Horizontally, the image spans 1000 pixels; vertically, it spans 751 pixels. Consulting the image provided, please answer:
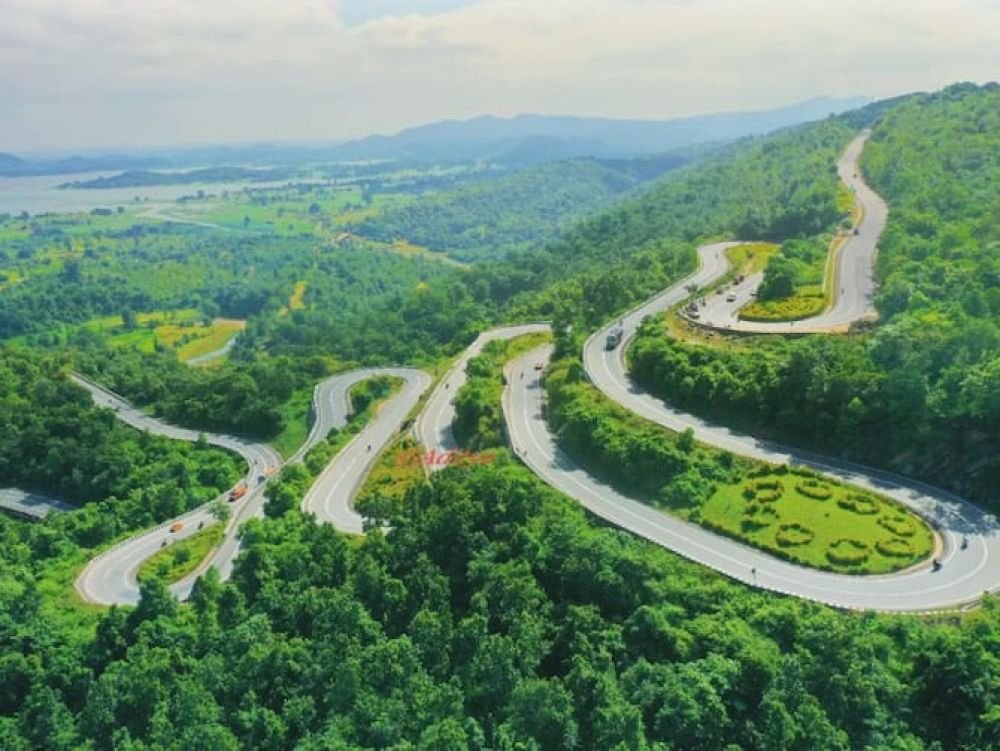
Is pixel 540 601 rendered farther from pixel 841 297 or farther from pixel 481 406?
pixel 841 297

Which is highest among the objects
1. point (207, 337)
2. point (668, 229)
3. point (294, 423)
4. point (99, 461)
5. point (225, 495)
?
point (668, 229)

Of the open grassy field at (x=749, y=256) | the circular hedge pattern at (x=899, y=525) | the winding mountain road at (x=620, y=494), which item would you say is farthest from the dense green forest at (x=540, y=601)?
the open grassy field at (x=749, y=256)

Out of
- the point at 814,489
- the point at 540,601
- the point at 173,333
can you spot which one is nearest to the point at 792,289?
the point at 814,489

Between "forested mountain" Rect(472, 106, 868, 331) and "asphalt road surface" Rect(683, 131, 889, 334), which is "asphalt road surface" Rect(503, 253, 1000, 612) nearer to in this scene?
"asphalt road surface" Rect(683, 131, 889, 334)

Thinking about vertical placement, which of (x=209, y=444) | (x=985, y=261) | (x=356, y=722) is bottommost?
(x=209, y=444)

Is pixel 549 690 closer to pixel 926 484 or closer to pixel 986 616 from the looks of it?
pixel 986 616

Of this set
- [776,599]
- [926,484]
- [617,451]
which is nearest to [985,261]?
[926,484]

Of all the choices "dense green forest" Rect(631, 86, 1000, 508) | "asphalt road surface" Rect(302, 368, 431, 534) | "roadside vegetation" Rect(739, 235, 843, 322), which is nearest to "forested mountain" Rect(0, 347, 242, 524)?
"asphalt road surface" Rect(302, 368, 431, 534)
